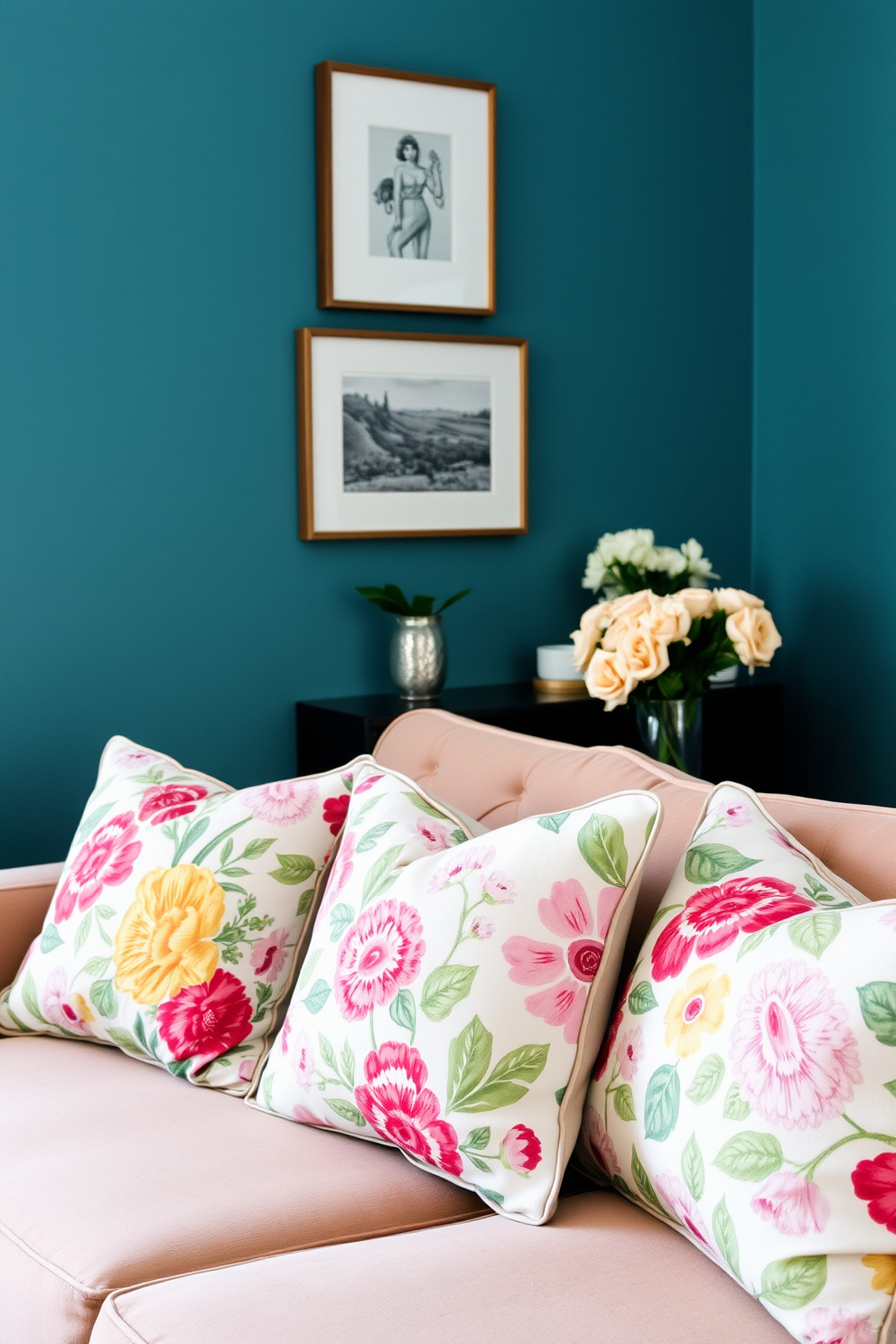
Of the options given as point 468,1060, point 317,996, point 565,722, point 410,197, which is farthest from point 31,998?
point 410,197

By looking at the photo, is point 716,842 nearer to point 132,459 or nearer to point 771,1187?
point 771,1187

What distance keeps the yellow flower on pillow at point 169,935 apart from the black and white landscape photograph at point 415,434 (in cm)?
136

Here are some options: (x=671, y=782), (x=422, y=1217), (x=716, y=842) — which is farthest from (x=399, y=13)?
(x=422, y=1217)

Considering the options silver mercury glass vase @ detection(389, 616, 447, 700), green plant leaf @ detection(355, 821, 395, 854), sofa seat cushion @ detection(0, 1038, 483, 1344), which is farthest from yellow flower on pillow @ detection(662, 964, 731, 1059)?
silver mercury glass vase @ detection(389, 616, 447, 700)

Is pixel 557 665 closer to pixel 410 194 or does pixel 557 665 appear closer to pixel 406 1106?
pixel 410 194

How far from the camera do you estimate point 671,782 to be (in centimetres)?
177

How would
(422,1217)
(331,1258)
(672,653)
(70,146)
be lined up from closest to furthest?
(331,1258)
(422,1217)
(672,653)
(70,146)

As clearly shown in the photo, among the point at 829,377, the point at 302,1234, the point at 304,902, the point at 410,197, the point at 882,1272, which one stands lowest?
the point at 302,1234

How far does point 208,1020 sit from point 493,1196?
0.48 metres

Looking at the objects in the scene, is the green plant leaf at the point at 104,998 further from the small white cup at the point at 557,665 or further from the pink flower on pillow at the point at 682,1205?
the small white cup at the point at 557,665

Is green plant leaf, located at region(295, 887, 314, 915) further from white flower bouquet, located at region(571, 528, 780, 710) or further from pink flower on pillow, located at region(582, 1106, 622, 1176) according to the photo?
white flower bouquet, located at region(571, 528, 780, 710)

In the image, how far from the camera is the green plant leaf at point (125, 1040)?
71.1 inches

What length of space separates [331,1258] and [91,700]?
1.66 m

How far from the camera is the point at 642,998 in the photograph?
139 centimetres
